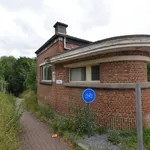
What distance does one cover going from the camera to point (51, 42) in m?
9.41

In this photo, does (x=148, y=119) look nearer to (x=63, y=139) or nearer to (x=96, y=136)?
(x=96, y=136)

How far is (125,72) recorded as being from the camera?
5047mm

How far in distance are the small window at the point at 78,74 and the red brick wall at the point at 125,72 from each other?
1502mm

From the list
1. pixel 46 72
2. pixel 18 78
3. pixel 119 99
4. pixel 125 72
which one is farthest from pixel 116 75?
pixel 18 78

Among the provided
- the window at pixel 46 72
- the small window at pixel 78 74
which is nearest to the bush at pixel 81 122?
the small window at pixel 78 74

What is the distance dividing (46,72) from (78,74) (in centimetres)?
461

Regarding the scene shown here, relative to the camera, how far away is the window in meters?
10.0

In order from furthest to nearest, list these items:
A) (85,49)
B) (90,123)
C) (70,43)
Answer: (70,43) < (85,49) < (90,123)

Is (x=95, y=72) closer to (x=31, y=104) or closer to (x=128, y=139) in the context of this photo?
(x=128, y=139)

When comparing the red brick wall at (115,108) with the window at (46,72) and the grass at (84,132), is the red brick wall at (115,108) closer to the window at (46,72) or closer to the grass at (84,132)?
the grass at (84,132)

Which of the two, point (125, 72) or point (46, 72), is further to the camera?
point (46, 72)

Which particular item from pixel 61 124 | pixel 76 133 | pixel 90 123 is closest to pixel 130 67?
pixel 90 123

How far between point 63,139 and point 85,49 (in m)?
3.62

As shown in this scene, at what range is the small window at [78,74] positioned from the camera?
663 centimetres
